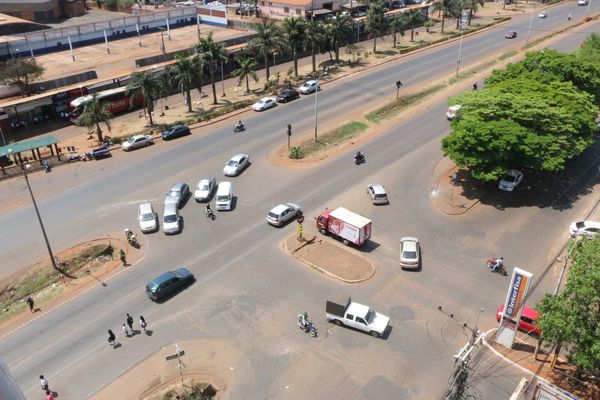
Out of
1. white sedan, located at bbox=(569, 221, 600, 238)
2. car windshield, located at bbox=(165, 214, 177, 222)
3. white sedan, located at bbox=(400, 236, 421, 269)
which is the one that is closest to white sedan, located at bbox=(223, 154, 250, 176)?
car windshield, located at bbox=(165, 214, 177, 222)

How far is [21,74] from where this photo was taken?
75.4 metres

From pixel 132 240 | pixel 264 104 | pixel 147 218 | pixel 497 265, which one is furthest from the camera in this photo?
pixel 264 104

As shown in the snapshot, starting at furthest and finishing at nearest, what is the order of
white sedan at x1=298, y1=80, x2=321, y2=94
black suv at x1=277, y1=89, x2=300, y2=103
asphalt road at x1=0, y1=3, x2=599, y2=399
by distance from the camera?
1. white sedan at x1=298, y1=80, x2=321, y2=94
2. black suv at x1=277, y1=89, x2=300, y2=103
3. asphalt road at x1=0, y1=3, x2=599, y2=399

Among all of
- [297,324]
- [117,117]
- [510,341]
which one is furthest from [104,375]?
[117,117]

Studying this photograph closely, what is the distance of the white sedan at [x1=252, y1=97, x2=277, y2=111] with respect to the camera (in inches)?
2790

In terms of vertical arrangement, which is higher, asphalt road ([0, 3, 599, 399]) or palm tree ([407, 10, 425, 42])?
palm tree ([407, 10, 425, 42])

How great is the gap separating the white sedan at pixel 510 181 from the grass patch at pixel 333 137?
67.6 feet

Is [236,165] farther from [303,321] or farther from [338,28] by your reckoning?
[338,28]

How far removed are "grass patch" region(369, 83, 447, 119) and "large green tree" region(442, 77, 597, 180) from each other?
19.7 metres

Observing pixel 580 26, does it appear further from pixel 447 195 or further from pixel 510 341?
pixel 510 341

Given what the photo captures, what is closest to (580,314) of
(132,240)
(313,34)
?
(132,240)

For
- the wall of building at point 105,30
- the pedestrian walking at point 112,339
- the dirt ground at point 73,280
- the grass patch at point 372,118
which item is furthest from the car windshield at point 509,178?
the wall of building at point 105,30

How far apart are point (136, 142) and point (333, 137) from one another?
24916mm

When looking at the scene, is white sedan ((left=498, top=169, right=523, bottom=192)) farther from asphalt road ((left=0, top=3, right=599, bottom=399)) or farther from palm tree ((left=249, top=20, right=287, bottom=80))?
palm tree ((left=249, top=20, right=287, bottom=80))
